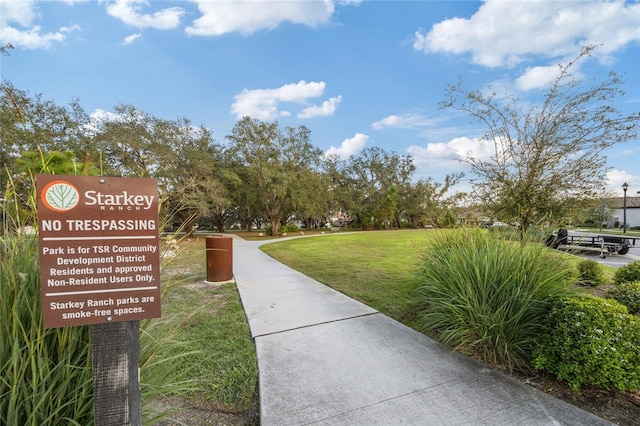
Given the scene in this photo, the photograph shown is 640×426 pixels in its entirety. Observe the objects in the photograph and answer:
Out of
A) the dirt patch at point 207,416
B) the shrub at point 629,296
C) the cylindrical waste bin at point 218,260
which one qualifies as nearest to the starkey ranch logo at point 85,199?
the dirt patch at point 207,416

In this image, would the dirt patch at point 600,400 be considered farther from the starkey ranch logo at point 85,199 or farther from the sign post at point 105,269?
the starkey ranch logo at point 85,199

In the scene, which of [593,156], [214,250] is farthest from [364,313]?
[593,156]

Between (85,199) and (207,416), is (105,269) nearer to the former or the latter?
(85,199)

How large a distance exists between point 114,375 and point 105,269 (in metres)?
0.46

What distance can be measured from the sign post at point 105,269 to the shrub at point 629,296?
181 inches

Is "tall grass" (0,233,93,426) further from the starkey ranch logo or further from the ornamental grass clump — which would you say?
the ornamental grass clump

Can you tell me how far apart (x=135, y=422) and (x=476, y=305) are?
9.85 ft

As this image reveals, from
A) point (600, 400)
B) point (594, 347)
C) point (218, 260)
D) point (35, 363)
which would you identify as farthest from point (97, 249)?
point (218, 260)

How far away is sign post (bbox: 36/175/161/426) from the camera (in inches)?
45.9

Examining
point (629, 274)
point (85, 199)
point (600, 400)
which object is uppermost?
point (85, 199)

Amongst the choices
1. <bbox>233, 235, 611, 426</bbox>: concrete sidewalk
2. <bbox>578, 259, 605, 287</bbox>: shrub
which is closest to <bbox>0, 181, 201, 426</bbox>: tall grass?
<bbox>233, 235, 611, 426</bbox>: concrete sidewalk

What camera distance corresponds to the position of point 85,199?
3.98ft

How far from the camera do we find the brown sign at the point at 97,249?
3.81 feet

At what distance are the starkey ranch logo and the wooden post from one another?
0.52 metres
